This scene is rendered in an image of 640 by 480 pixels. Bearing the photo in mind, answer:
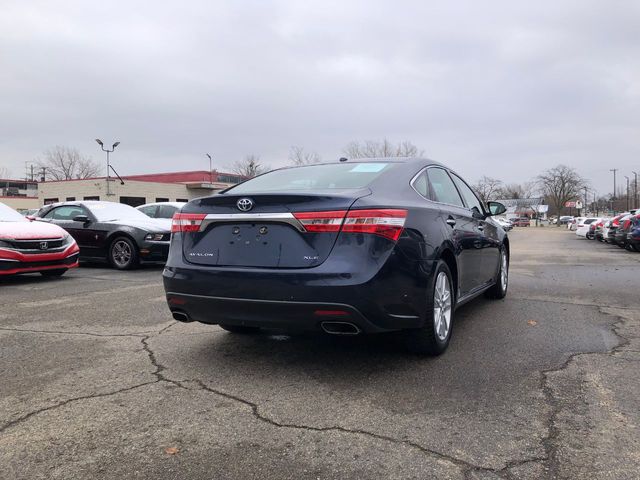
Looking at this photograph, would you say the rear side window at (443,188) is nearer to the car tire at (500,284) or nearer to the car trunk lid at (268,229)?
the car trunk lid at (268,229)

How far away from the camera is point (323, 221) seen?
11.0ft

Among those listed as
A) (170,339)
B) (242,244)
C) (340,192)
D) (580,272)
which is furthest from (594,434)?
(580,272)

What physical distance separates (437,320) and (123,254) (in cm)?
802

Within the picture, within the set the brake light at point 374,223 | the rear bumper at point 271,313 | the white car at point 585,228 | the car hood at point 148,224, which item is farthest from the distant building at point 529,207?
the rear bumper at point 271,313

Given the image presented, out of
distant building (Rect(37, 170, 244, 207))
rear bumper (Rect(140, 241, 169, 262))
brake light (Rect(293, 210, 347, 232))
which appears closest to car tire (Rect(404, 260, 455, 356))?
brake light (Rect(293, 210, 347, 232))

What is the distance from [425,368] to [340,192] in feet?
4.59

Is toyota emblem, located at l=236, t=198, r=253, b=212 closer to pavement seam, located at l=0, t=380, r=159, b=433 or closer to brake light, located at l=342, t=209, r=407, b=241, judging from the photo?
brake light, located at l=342, t=209, r=407, b=241

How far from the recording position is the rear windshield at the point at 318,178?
3.90 m

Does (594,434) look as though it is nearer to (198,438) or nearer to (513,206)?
(198,438)

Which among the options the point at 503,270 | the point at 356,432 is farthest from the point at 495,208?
the point at 356,432

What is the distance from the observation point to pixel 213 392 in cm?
329

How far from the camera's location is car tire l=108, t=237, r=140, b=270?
10180 mm

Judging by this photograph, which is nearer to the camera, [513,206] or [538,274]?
[538,274]

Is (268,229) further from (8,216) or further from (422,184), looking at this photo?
(8,216)
